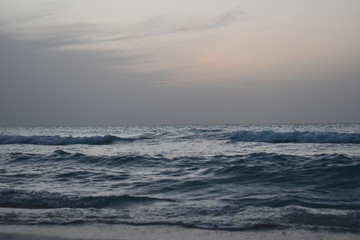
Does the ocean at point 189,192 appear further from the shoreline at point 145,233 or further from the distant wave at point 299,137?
the distant wave at point 299,137

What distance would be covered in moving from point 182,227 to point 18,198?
432 cm

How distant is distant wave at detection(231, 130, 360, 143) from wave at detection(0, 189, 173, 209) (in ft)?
67.1

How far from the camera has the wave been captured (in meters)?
7.36

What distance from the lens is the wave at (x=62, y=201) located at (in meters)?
7.36

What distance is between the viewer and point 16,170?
1286cm

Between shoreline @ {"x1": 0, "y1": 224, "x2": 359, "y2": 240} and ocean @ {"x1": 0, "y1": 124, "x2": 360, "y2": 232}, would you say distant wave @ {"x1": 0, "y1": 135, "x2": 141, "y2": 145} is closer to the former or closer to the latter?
ocean @ {"x1": 0, "y1": 124, "x2": 360, "y2": 232}

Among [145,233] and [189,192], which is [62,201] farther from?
[145,233]

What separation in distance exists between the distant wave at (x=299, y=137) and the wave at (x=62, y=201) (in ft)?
67.1

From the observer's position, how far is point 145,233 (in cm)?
509

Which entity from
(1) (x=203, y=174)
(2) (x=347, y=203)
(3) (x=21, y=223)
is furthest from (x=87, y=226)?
(1) (x=203, y=174)

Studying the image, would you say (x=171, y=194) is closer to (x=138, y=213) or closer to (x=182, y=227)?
(x=138, y=213)

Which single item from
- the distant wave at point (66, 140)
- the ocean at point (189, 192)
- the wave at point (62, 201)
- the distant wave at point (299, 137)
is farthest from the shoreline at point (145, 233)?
the distant wave at point (66, 140)

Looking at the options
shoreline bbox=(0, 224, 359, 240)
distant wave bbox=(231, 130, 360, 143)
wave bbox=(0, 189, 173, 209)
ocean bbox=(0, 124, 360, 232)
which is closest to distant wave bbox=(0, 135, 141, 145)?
distant wave bbox=(231, 130, 360, 143)

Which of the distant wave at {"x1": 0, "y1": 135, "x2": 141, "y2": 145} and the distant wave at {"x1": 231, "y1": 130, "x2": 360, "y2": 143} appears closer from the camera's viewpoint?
the distant wave at {"x1": 231, "y1": 130, "x2": 360, "y2": 143}
